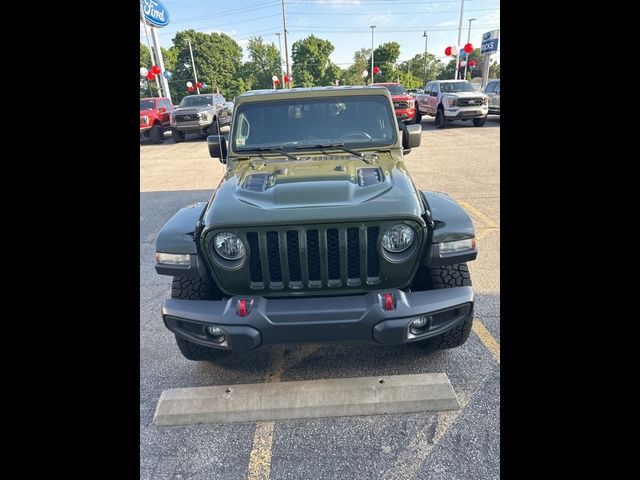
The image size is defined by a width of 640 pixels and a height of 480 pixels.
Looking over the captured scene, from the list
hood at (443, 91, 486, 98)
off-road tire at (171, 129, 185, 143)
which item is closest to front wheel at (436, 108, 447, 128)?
hood at (443, 91, 486, 98)

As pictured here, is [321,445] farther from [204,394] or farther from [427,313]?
[427,313]

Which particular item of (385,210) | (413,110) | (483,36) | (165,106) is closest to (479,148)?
(413,110)

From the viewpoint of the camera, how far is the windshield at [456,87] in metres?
15.3

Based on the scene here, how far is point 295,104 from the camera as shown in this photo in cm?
320

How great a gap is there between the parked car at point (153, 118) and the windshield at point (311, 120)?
546 inches

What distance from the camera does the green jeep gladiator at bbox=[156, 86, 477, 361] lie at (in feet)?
6.48

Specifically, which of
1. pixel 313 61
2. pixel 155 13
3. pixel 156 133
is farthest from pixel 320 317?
pixel 313 61

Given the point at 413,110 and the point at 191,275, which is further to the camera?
the point at 413,110

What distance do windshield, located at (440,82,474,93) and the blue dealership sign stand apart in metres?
8.48

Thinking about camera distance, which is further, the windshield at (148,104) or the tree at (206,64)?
the tree at (206,64)

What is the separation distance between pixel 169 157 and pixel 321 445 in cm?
1224

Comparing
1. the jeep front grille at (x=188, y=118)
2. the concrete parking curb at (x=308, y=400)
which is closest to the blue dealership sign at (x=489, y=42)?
the jeep front grille at (x=188, y=118)

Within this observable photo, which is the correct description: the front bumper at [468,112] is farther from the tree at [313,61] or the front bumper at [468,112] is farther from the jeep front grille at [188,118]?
the tree at [313,61]

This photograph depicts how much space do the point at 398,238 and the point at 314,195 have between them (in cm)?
55
